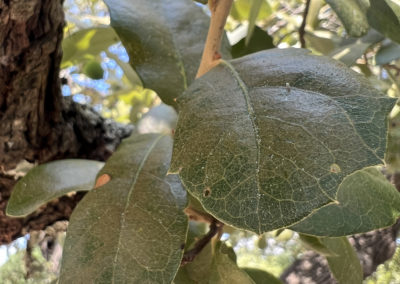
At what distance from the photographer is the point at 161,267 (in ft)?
1.55

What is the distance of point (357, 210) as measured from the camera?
550 mm

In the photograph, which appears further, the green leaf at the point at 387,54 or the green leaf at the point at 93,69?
the green leaf at the point at 93,69

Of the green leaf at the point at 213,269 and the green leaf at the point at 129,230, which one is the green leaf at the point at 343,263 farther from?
the green leaf at the point at 129,230

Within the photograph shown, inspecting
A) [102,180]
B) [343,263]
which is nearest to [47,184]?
[102,180]

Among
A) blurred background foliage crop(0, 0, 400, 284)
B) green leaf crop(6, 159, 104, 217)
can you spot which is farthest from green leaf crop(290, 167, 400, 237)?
green leaf crop(6, 159, 104, 217)

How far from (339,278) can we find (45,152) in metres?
0.51

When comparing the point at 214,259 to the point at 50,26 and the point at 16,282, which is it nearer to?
the point at 50,26

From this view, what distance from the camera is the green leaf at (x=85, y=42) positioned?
2.91 ft

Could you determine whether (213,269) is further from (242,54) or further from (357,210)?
(242,54)

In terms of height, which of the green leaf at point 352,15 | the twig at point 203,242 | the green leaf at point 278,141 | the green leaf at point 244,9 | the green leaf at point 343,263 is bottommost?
the green leaf at point 343,263

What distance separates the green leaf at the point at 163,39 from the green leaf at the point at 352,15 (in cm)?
20

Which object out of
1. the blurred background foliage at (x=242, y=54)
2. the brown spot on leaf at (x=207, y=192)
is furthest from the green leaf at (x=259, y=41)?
the brown spot on leaf at (x=207, y=192)

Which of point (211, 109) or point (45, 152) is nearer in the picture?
point (211, 109)

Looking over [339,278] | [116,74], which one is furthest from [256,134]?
[116,74]
